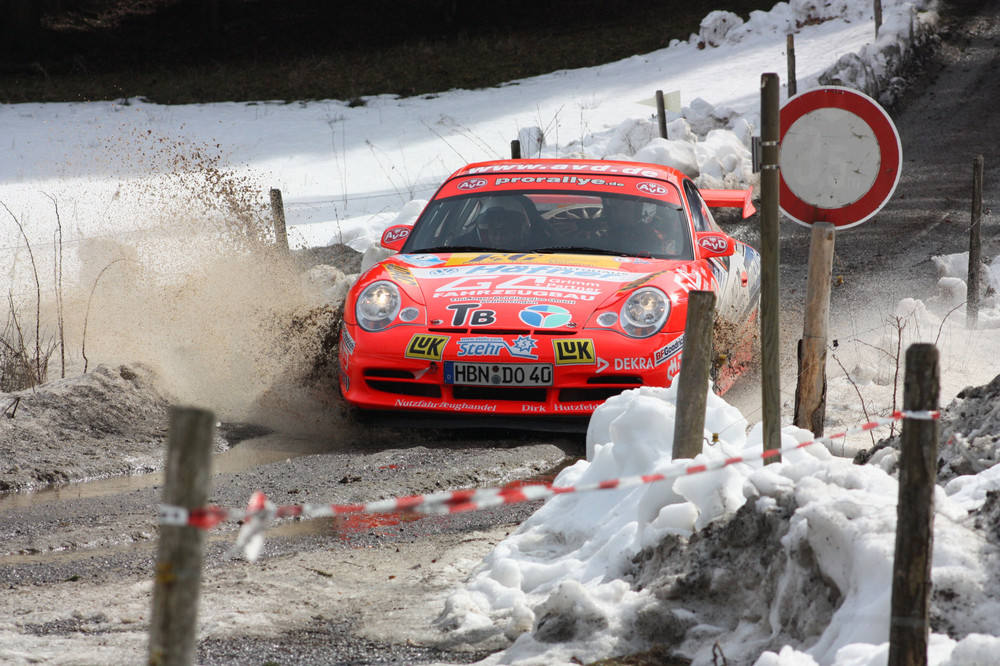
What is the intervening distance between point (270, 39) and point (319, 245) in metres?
19.6

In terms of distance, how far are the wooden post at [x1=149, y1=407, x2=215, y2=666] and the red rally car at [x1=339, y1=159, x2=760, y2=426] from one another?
4113 mm

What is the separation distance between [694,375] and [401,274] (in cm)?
299

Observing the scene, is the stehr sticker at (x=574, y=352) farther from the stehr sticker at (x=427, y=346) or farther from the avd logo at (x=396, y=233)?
the avd logo at (x=396, y=233)

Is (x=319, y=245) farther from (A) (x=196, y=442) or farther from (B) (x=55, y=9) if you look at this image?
(B) (x=55, y=9)

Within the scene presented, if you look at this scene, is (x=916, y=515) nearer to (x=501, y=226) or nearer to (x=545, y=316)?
(x=545, y=316)

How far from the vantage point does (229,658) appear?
11.4 feet

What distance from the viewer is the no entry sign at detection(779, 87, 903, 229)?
4762 millimetres

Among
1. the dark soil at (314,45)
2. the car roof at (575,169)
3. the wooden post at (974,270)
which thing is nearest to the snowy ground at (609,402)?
the wooden post at (974,270)

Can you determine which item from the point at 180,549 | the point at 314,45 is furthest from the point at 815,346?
the point at 314,45

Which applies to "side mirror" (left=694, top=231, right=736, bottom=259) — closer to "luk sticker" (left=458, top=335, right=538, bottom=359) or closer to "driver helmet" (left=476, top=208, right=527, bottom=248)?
"driver helmet" (left=476, top=208, right=527, bottom=248)

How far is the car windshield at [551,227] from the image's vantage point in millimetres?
7090

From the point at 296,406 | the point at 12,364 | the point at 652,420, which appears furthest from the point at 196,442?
the point at 12,364

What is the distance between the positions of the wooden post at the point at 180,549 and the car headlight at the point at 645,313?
444 cm

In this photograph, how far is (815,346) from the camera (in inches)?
207
